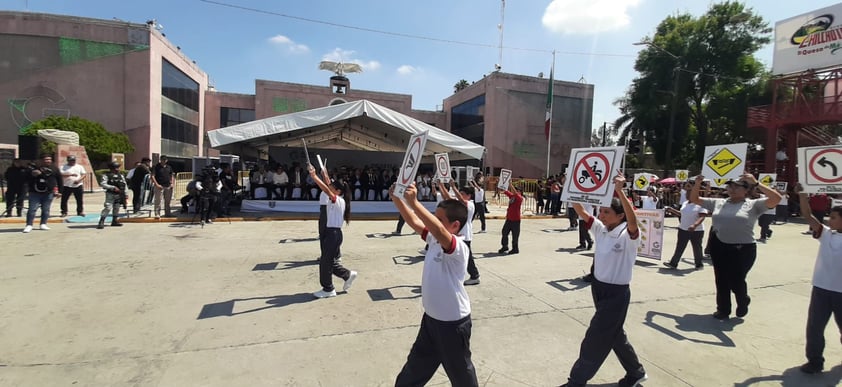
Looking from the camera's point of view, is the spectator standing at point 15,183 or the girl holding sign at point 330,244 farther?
the spectator standing at point 15,183

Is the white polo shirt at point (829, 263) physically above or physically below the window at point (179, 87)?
below

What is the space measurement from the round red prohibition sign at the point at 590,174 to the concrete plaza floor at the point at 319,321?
160 centimetres

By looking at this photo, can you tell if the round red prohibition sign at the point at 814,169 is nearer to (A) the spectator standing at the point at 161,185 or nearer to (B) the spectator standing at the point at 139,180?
(A) the spectator standing at the point at 161,185

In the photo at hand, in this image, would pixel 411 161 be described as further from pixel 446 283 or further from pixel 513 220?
pixel 513 220

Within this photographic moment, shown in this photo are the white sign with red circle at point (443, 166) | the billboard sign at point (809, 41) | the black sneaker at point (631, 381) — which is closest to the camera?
the black sneaker at point (631, 381)

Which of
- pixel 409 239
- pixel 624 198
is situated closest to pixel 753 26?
pixel 409 239

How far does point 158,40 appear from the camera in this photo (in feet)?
99.0

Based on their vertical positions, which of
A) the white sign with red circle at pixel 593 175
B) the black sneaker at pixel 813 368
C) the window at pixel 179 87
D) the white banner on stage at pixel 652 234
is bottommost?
the black sneaker at pixel 813 368

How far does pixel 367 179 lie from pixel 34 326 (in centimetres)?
1263

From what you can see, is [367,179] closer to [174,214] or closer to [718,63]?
[174,214]

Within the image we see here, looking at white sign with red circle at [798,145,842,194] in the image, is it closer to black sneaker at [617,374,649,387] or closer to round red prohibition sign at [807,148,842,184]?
round red prohibition sign at [807,148,842,184]

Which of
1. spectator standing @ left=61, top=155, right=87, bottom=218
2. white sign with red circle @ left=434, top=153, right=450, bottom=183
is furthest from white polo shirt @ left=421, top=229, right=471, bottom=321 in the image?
spectator standing @ left=61, top=155, right=87, bottom=218

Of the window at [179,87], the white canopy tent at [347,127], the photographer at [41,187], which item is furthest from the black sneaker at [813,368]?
the window at [179,87]

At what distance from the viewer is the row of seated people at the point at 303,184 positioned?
573 inches
